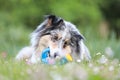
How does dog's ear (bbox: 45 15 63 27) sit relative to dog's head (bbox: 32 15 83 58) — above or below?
above

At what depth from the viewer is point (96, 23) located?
27.5 m

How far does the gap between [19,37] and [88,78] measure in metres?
15.5

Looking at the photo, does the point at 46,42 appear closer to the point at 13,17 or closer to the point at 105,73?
the point at 105,73

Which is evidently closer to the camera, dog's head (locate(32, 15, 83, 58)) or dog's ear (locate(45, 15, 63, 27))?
dog's head (locate(32, 15, 83, 58))

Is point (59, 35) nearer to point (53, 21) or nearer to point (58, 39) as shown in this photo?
point (58, 39)

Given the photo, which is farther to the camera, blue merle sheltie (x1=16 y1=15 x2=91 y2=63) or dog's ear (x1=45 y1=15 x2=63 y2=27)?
dog's ear (x1=45 y1=15 x2=63 y2=27)

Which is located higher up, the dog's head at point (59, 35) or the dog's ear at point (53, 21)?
the dog's ear at point (53, 21)

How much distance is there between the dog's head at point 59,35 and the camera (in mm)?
8367

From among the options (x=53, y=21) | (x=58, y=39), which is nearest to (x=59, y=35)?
(x=58, y=39)

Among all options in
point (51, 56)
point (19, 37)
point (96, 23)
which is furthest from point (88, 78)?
point (96, 23)

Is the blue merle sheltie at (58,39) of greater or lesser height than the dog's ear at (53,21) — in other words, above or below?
below

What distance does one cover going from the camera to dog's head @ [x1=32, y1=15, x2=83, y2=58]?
8367mm

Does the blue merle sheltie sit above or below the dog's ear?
below

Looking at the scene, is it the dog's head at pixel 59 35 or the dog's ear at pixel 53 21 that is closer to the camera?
the dog's head at pixel 59 35
